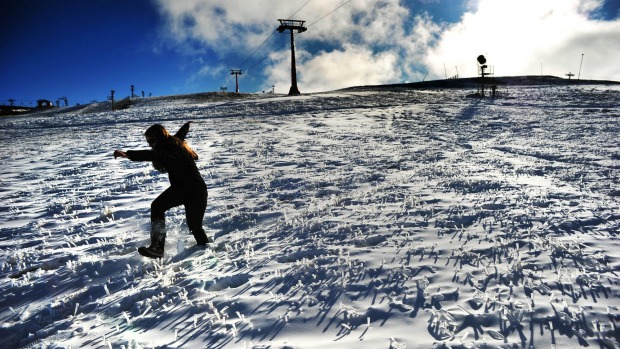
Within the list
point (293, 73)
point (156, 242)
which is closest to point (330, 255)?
point (156, 242)

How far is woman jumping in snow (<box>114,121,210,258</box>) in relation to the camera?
4938 mm

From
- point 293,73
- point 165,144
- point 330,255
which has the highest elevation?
point 293,73

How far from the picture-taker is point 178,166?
5160 millimetres

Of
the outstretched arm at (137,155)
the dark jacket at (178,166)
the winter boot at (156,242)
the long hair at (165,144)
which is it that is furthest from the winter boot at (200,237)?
the outstretched arm at (137,155)

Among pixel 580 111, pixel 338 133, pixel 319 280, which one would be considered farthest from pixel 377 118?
pixel 319 280

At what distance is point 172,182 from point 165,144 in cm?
61

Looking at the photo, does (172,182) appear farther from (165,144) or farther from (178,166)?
(165,144)

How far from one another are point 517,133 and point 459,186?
984cm

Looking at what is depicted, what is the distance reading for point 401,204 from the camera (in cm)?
723

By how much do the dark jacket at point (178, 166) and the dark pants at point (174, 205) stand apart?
8 centimetres

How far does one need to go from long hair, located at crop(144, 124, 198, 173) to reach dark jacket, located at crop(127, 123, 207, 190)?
0.5 inches

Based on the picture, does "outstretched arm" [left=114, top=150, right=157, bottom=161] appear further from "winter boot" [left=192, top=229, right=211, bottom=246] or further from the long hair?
"winter boot" [left=192, top=229, right=211, bottom=246]

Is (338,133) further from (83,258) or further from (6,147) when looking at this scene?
(6,147)

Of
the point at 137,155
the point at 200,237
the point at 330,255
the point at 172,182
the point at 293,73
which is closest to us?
the point at 137,155
